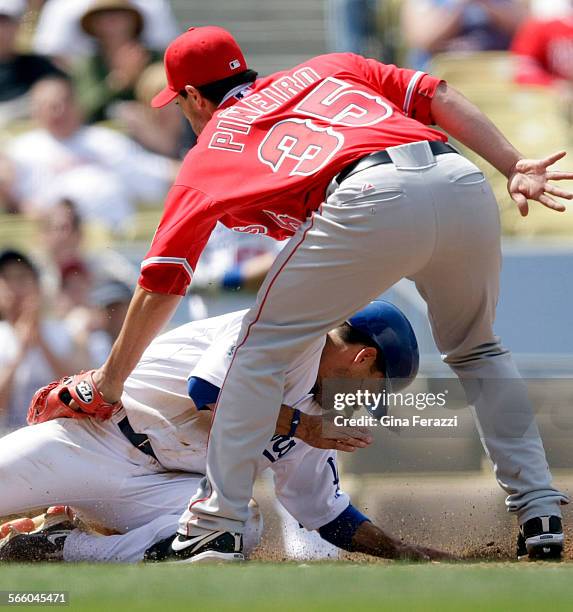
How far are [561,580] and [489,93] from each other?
536 centimetres

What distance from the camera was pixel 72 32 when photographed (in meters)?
7.71

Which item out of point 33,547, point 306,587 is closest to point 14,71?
point 33,547

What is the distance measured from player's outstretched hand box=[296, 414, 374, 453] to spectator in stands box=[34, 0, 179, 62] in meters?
4.84

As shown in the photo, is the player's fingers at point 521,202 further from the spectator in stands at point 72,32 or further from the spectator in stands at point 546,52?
the spectator in stands at point 72,32

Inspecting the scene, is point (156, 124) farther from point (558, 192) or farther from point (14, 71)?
point (558, 192)

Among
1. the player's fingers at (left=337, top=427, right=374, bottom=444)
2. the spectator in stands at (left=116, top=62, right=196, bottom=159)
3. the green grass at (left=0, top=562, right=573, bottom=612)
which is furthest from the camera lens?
the spectator in stands at (left=116, top=62, right=196, bottom=159)

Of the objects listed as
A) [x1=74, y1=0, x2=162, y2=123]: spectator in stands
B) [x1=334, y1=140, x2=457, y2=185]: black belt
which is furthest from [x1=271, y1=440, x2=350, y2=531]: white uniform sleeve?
[x1=74, y1=0, x2=162, y2=123]: spectator in stands

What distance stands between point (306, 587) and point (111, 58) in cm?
561

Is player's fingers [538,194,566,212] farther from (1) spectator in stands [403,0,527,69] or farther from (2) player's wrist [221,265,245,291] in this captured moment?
(1) spectator in stands [403,0,527,69]

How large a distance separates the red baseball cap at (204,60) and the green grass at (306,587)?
1.52 metres

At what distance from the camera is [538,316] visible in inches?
205

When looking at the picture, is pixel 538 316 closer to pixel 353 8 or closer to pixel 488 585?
pixel 488 585

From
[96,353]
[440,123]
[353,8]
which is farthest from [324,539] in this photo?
[353,8]

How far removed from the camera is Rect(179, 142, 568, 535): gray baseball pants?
10.2 feet
